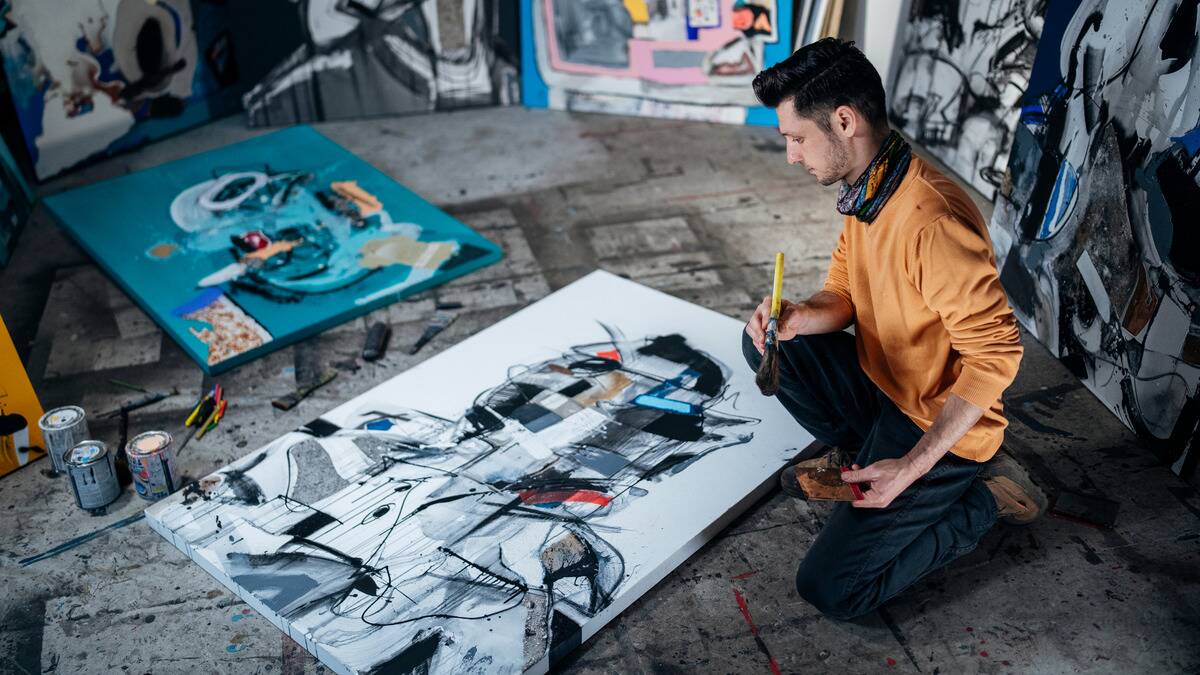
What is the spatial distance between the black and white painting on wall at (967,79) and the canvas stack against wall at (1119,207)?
25.6 inches

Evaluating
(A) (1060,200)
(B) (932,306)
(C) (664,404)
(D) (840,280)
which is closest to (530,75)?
(C) (664,404)

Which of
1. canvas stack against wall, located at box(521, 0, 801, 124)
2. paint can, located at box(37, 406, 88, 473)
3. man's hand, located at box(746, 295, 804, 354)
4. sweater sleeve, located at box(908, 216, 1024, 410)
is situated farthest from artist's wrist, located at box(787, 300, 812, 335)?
canvas stack against wall, located at box(521, 0, 801, 124)

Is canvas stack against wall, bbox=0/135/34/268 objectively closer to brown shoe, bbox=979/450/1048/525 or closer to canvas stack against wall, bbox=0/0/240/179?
canvas stack against wall, bbox=0/0/240/179

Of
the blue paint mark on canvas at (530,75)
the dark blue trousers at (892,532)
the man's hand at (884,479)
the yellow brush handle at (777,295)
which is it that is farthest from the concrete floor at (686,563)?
the blue paint mark on canvas at (530,75)

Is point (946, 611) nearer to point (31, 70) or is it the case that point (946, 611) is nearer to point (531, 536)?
point (531, 536)

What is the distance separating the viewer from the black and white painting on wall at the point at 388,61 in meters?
4.96

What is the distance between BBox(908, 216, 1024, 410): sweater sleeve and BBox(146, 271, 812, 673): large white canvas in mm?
800

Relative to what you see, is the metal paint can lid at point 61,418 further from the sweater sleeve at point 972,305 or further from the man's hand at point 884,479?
the sweater sleeve at point 972,305

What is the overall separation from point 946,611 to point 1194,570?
27.1 inches

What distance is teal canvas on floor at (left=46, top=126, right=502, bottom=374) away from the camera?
12.0 feet

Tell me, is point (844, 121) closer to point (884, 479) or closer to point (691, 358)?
point (884, 479)

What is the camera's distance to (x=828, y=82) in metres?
2.27

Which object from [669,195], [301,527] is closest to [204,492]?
[301,527]

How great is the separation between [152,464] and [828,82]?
2.03 metres
